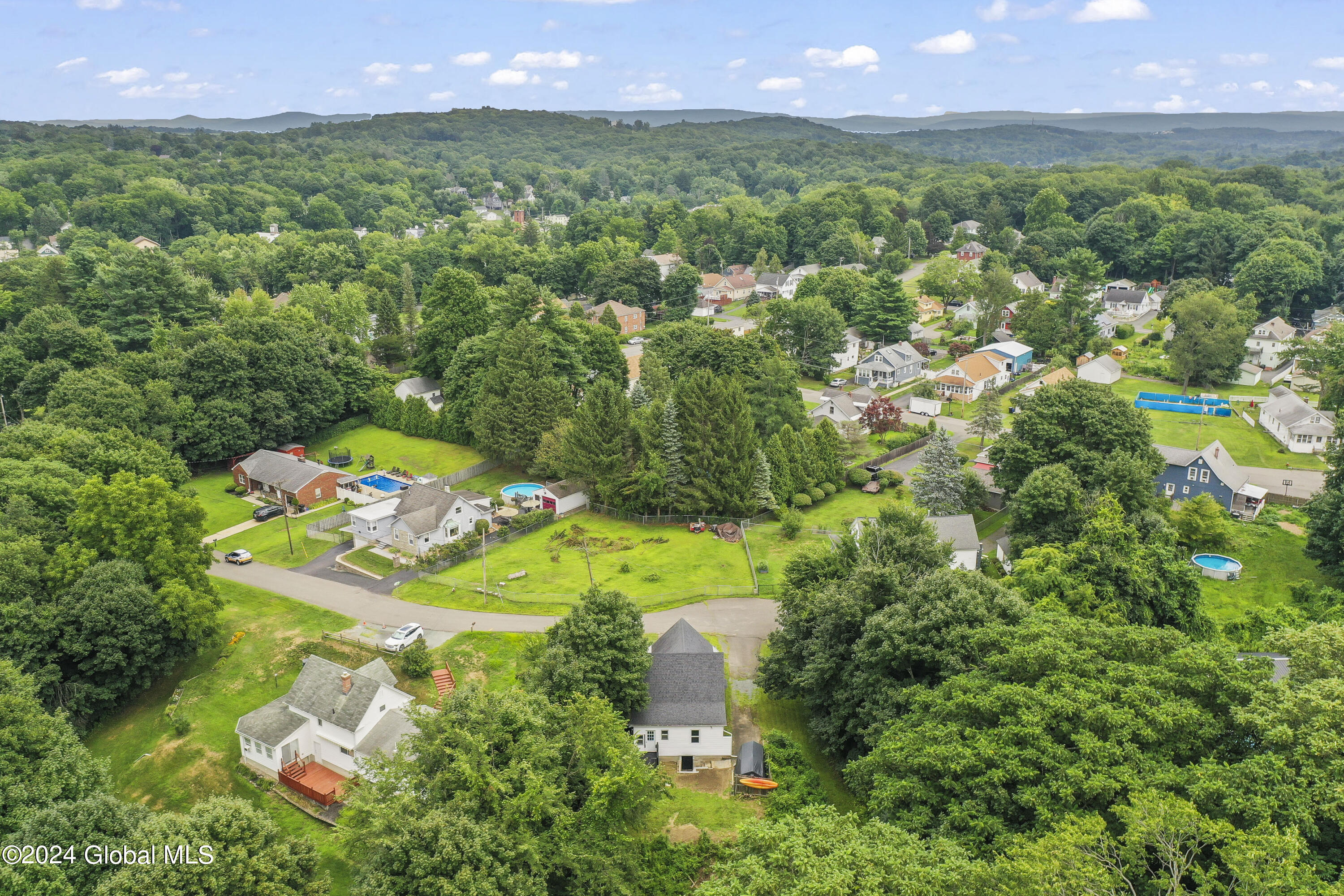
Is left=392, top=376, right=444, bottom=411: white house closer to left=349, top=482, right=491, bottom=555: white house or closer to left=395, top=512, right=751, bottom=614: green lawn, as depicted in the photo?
left=349, top=482, right=491, bottom=555: white house

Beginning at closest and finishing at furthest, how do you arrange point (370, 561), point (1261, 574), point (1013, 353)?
point (1261, 574)
point (370, 561)
point (1013, 353)

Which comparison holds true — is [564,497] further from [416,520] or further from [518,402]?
[416,520]

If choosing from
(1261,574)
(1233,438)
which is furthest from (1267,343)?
(1261,574)

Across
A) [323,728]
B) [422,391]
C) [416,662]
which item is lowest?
[323,728]

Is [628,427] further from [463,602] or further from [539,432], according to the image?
[463,602]

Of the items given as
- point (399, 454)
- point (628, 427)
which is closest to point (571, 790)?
point (628, 427)

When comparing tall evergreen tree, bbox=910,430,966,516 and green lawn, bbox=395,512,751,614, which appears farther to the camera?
tall evergreen tree, bbox=910,430,966,516

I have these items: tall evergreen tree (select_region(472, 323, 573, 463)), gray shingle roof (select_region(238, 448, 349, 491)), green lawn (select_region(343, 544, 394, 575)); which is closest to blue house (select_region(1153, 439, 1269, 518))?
tall evergreen tree (select_region(472, 323, 573, 463))
